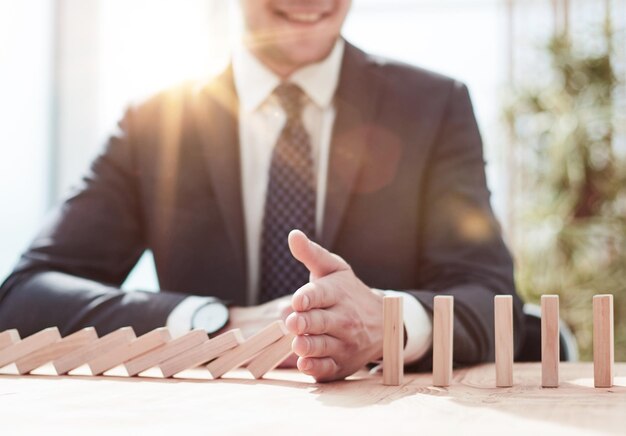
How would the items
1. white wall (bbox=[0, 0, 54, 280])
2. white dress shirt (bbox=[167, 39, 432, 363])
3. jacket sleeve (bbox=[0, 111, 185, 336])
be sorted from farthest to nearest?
1. white wall (bbox=[0, 0, 54, 280])
2. white dress shirt (bbox=[167, 39, 432, 363])
3. jacket sleeve (bbox=[0, 111, 185, 336])

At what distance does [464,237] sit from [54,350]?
112cm

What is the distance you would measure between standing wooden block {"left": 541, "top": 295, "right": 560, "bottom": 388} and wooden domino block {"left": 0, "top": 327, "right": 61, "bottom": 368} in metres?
0.77

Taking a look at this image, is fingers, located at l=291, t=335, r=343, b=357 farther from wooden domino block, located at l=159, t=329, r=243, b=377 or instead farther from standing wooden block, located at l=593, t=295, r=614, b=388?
standing wooden block, located at l=593, t=295, r=614, b=388

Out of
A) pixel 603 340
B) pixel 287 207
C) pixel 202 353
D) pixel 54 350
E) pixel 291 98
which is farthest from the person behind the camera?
pixel 291 98

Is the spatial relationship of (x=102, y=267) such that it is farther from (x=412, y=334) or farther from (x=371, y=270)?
(x=412, y=334)

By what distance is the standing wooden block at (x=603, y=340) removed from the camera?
3.83ft

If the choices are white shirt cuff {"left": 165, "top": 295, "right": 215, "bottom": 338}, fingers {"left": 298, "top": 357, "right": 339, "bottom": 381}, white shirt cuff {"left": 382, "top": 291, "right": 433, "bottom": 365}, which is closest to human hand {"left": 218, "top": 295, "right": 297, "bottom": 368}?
white shirt cuff {"left": 165, "top": 295, "right": 215, "bottom": 338}

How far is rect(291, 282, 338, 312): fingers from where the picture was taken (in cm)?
125

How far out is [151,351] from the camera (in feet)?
4.37

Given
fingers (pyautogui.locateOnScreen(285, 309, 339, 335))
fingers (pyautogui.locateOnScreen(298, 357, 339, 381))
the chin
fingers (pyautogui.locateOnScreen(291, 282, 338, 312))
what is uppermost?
the chin

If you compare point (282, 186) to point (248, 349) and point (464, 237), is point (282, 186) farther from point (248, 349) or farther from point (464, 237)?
point (248, 349)

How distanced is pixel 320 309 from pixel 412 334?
0.32m

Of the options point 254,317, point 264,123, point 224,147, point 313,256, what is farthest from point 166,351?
point 264,123

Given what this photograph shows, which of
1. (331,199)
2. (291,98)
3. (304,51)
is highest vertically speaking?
(304,51)
